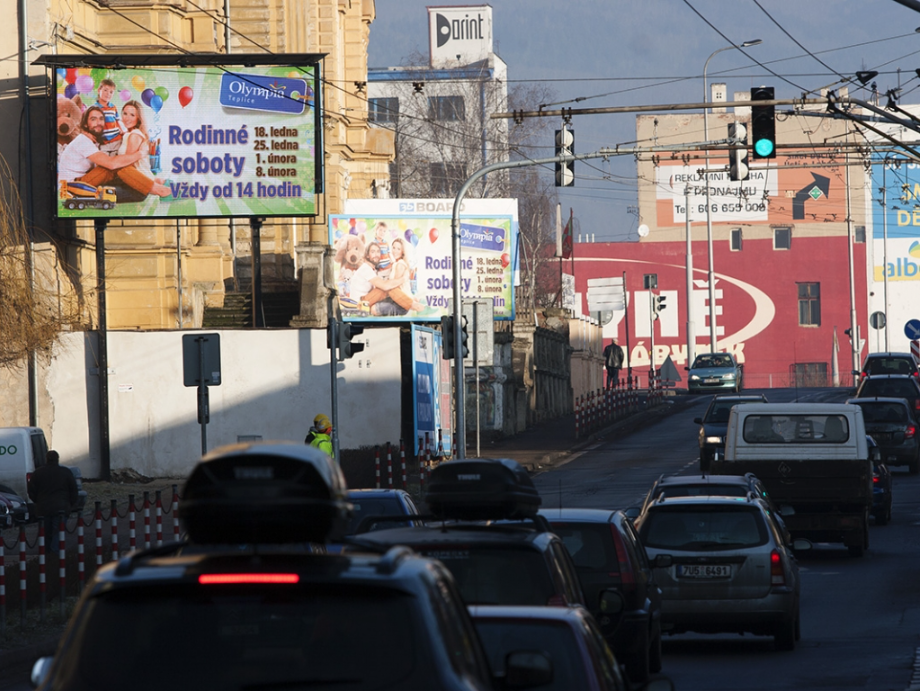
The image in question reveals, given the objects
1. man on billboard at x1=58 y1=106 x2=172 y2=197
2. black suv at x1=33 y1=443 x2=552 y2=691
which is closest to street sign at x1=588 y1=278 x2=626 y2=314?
man on billboard at x1=58 y1=106 x2=172 y2=197

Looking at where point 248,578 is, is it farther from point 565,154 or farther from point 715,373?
point 715,373

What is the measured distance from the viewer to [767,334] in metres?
95.8

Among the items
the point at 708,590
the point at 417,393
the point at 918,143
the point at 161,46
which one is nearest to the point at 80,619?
the point at 708,590

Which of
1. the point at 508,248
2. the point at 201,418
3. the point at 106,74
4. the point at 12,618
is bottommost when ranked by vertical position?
the point at 12,618

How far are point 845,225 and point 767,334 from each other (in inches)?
439

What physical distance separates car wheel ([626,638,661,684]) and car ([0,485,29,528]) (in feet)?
60.2

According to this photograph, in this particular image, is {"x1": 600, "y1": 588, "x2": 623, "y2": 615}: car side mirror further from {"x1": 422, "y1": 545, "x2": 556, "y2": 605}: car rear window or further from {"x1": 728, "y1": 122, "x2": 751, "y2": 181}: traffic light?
{"x1": 728, "y1": 122, "x2": 751, "y2": 181}: traffic light

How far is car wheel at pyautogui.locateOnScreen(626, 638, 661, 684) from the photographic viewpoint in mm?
10578

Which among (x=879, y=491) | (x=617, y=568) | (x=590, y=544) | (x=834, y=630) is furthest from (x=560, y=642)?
(x=879, y=491)

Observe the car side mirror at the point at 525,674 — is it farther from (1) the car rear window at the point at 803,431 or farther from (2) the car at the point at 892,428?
(2) the car at the point at 892,428

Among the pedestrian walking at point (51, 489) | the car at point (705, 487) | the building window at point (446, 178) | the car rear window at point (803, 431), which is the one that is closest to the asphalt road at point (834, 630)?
the car at point (705, 487)

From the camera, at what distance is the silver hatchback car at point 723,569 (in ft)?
46.5

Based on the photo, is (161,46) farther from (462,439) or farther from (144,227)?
(462,439)

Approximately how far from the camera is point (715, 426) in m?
35.4
